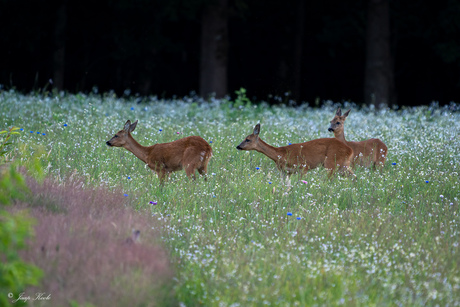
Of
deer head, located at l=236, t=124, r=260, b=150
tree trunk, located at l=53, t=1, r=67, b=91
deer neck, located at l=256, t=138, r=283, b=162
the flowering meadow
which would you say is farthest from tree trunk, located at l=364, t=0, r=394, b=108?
tree trunk, located at l=53, t=1, r=67, b=91

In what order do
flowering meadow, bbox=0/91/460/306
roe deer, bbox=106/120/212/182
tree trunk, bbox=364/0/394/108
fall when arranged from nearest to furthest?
flowering meadow, bbox=0/91/460/306 → roe deer, bbox=106/120/212/182 → tree trunk, bbox=364/0/394/108

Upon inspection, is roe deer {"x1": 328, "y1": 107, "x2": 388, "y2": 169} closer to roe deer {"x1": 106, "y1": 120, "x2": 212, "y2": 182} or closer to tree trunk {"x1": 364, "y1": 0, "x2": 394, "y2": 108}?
roe deer {"x1": 106, "y1": 120, "x2": 212, "y2": 182}

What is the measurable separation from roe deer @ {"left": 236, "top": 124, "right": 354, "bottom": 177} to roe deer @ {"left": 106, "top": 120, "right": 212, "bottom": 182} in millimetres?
659

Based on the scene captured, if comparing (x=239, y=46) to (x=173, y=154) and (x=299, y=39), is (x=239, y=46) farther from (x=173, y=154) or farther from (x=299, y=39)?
(x=173, y=154)

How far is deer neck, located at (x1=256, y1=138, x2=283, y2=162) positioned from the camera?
891cm

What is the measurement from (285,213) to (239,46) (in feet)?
81.9

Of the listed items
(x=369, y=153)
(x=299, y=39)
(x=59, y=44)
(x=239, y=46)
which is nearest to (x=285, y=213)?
(x=369, y=153)

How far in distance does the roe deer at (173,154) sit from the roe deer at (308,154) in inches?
25.9

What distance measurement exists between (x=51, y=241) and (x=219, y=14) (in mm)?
15402

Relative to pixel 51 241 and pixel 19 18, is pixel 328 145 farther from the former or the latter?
pixel 19 18

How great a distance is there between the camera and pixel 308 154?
8797 mm

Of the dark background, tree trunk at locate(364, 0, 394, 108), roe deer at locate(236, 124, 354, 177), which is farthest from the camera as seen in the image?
the dark background

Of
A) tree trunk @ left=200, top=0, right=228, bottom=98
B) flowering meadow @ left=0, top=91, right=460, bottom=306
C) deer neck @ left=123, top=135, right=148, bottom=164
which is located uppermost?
tree trunk @ left=200, top=0, right=228, bottom=98

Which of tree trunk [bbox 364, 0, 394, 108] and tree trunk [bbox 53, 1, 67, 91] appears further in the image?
tree trunk [bbox 53, 1, 67, 91]
